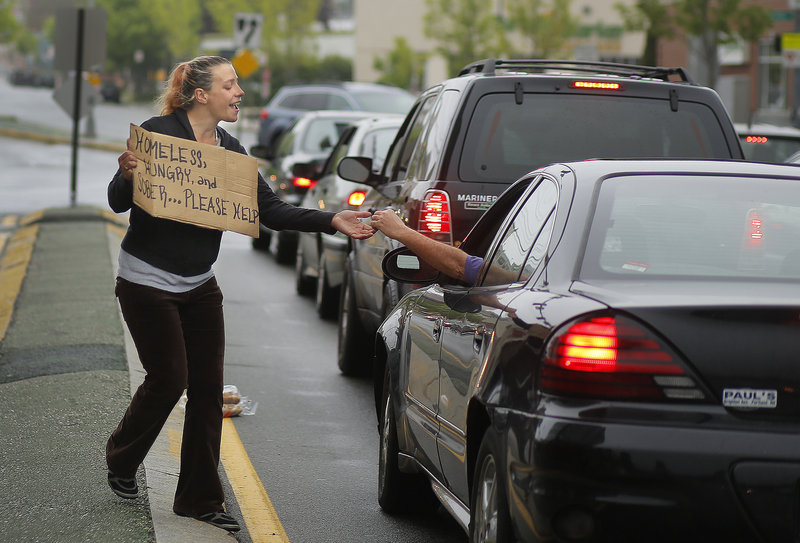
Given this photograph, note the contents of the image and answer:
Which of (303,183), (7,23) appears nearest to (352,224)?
(303,183)

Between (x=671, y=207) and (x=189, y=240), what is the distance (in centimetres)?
212

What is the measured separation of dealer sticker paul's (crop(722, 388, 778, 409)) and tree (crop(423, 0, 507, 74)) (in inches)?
2206

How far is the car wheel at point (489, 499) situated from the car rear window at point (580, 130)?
11.3 ft

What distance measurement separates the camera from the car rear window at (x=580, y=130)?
7.80m

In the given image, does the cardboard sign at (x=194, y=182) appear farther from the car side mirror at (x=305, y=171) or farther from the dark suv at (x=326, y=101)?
the dark suv at (x=326, y=101)

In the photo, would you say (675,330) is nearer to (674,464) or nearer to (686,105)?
(674,464)

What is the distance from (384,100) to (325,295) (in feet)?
48.0

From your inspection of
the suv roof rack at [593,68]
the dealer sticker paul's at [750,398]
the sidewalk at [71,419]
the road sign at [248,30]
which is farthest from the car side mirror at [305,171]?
the road sign at [248,30]

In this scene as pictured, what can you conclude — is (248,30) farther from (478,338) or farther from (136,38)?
(136,38)

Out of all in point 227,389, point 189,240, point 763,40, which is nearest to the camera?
point 189,240

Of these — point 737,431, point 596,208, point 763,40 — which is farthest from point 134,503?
point 763,40

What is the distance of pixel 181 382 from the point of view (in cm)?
573

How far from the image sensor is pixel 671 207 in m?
4.59

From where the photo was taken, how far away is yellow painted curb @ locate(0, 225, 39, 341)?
1186 centimetres
